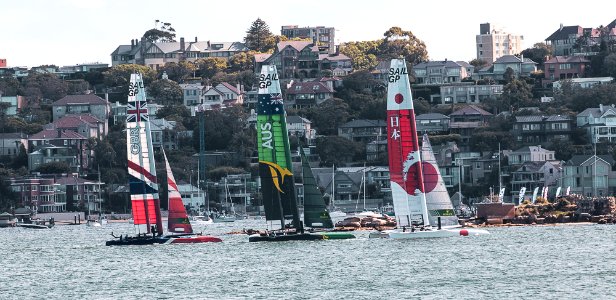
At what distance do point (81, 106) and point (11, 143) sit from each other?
15441mm

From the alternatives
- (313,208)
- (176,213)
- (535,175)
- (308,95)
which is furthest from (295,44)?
(313,208)

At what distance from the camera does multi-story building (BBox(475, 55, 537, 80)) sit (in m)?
186

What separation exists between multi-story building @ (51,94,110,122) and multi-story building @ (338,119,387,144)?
26947 mm

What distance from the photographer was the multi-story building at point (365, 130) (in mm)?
167750

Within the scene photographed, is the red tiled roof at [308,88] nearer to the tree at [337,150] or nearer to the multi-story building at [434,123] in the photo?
the tree at [337,150]

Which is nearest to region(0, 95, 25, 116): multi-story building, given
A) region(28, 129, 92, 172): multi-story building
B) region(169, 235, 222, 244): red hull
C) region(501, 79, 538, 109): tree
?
region(28, 129, 92, 172): multi-story building

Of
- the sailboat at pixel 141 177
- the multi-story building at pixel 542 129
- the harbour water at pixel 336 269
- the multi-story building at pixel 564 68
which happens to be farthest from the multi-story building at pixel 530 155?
the sailboat at pixel 141 177

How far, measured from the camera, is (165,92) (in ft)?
622

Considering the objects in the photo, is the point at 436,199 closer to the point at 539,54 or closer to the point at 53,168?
the point at 53,168

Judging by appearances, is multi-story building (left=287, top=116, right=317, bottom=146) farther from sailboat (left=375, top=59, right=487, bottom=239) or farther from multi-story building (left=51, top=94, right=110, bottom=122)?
sailboat (left=375, top=59, right=487, bottom=239)

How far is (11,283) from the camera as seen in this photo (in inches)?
2397

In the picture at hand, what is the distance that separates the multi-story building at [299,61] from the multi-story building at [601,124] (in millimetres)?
46086

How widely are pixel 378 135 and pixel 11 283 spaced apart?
4242 inches

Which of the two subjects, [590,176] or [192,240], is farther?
[590,176]
